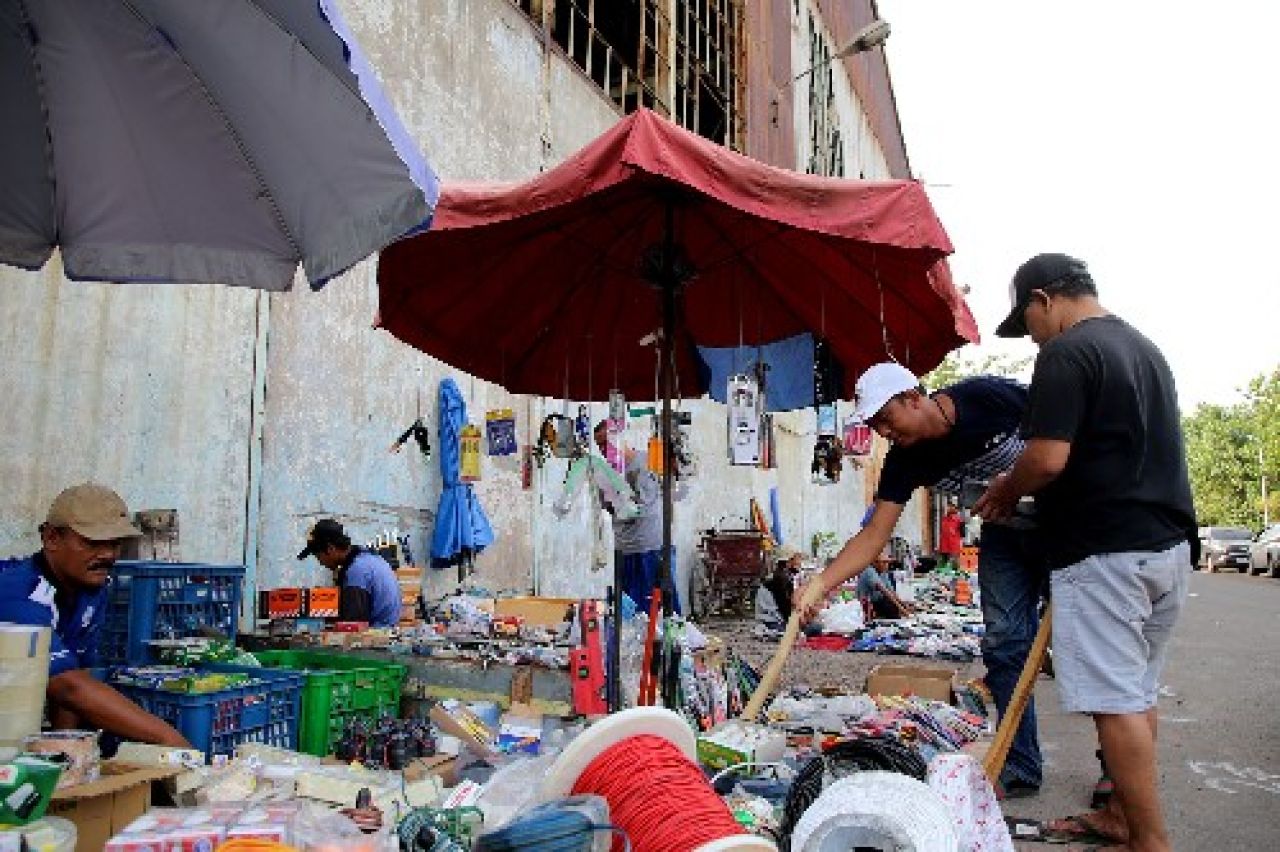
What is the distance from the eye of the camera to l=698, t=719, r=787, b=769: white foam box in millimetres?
3990

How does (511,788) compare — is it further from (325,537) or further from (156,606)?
(325,537)

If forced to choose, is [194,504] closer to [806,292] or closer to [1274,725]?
[806,292]

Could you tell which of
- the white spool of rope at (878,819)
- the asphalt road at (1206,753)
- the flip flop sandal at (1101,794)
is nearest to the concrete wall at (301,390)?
the asphalt road at (1206,753)

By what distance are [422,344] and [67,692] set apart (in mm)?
2867

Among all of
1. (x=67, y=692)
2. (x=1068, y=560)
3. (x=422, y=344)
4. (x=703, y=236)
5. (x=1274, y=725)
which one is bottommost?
(x=1274, y=725)

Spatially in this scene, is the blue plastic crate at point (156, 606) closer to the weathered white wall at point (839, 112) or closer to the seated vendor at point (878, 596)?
the seated vendor at point (878, 596)

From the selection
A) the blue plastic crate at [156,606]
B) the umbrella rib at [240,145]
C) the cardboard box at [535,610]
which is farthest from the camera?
the cardboard box at [535,610]

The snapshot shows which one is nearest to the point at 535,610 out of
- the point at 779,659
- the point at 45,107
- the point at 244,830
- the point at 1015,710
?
the point at 779,659

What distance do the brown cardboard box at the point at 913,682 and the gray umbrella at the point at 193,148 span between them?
177 inches

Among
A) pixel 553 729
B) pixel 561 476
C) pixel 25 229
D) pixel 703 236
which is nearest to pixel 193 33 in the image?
pixel 25 229

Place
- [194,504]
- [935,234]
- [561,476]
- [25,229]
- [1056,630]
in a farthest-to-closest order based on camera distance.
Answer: [561,476] → [194,504] → [25,229] → [935,234] → [1056,630]

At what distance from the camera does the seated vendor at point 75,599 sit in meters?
3.53

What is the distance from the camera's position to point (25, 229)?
4.27 m

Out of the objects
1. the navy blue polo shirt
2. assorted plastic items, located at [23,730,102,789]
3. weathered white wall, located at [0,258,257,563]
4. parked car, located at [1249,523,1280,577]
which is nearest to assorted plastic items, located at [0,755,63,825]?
assorted plastic items, located at [23,730,102,789]
